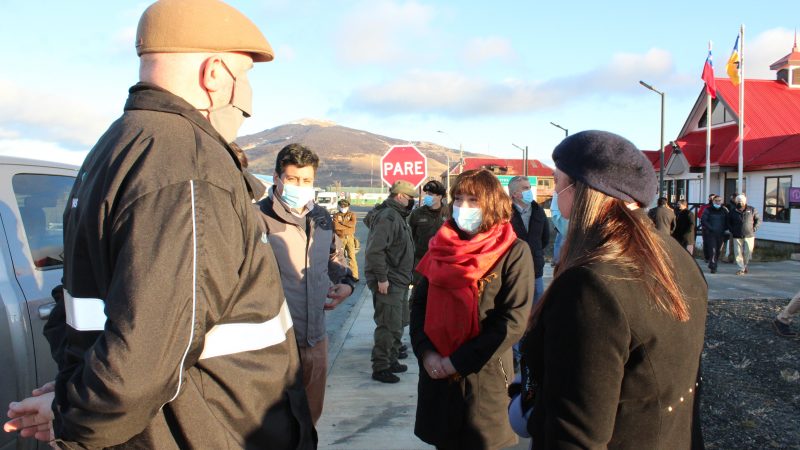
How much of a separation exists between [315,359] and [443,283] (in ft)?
3.36

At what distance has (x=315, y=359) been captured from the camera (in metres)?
3.57

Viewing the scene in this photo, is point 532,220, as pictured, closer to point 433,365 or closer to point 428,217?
point 428,217

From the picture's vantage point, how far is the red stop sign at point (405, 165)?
9.46m

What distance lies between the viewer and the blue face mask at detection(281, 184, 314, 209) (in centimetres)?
357

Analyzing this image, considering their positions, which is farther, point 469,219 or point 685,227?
point 685,227

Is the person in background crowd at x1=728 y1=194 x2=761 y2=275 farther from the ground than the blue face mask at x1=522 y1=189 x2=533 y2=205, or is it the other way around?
the blue face mask at x1=522 y1=189 x2=533 y2=205

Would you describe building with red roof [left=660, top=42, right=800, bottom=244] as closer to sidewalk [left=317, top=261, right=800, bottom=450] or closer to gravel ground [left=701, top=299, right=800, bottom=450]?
gravel ground [left=701, top=299, right=800, bottom=450]

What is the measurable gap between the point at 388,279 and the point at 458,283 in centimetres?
295

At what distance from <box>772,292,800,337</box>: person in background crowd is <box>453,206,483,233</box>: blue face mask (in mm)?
5145

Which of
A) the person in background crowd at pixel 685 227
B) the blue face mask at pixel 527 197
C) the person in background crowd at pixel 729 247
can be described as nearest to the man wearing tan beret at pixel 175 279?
the blue face mask at pixel 527 197

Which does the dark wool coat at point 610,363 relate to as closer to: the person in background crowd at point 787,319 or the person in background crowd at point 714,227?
the person in background crowd at point 787,319

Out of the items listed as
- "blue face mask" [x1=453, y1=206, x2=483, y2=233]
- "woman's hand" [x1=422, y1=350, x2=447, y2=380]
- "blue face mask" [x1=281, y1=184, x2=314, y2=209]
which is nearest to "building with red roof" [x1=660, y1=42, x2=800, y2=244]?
"blue face mask" [x1=453, y1=206, x2=483, y2=233]

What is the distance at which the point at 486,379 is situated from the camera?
9.77ft

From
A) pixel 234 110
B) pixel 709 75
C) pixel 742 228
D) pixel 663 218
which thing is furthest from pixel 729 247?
pixel 234 110
